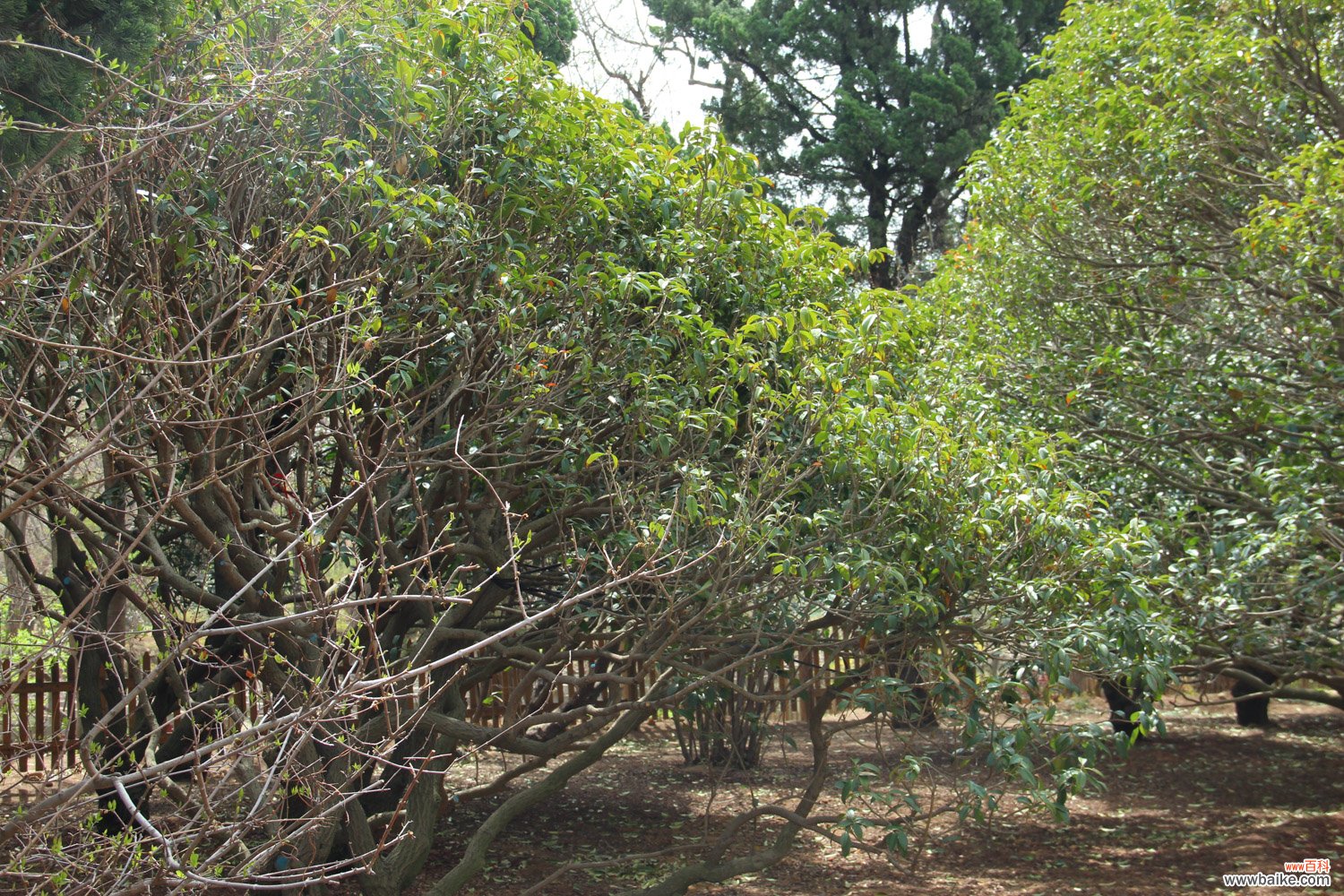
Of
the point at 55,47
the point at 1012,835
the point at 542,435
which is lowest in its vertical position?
the point at 1012,835

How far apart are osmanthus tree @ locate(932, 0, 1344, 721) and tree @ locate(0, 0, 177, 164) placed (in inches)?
220

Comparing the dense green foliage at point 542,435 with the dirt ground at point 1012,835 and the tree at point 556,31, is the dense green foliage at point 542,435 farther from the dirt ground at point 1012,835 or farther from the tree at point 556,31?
the tree at point 556,31

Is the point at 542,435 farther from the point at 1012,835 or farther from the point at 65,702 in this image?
the point at 65,702

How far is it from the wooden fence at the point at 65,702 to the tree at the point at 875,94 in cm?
990

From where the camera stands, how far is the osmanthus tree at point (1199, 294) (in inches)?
237

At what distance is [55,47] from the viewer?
10.9 ft

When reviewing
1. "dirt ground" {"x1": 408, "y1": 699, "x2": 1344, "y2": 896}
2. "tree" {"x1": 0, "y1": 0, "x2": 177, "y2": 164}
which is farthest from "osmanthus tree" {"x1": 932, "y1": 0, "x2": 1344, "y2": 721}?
"tree" {"x1": 0, "y1": 0, "x2": 177, "y2": 164}

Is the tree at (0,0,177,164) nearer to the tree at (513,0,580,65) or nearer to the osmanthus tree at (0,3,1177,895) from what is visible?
the osmanthus tree at (0,3,1177,895)

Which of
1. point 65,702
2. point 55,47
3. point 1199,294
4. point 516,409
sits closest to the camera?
point 55,47

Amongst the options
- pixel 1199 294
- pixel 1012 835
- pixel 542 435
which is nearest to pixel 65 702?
pixel 542 435

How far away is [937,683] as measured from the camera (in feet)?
14.8

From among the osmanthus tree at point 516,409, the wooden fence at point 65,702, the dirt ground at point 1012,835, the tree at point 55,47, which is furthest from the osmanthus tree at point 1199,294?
the tree at point 55,47

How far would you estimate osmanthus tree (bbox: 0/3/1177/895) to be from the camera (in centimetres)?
435

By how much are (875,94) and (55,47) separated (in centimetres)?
1636
